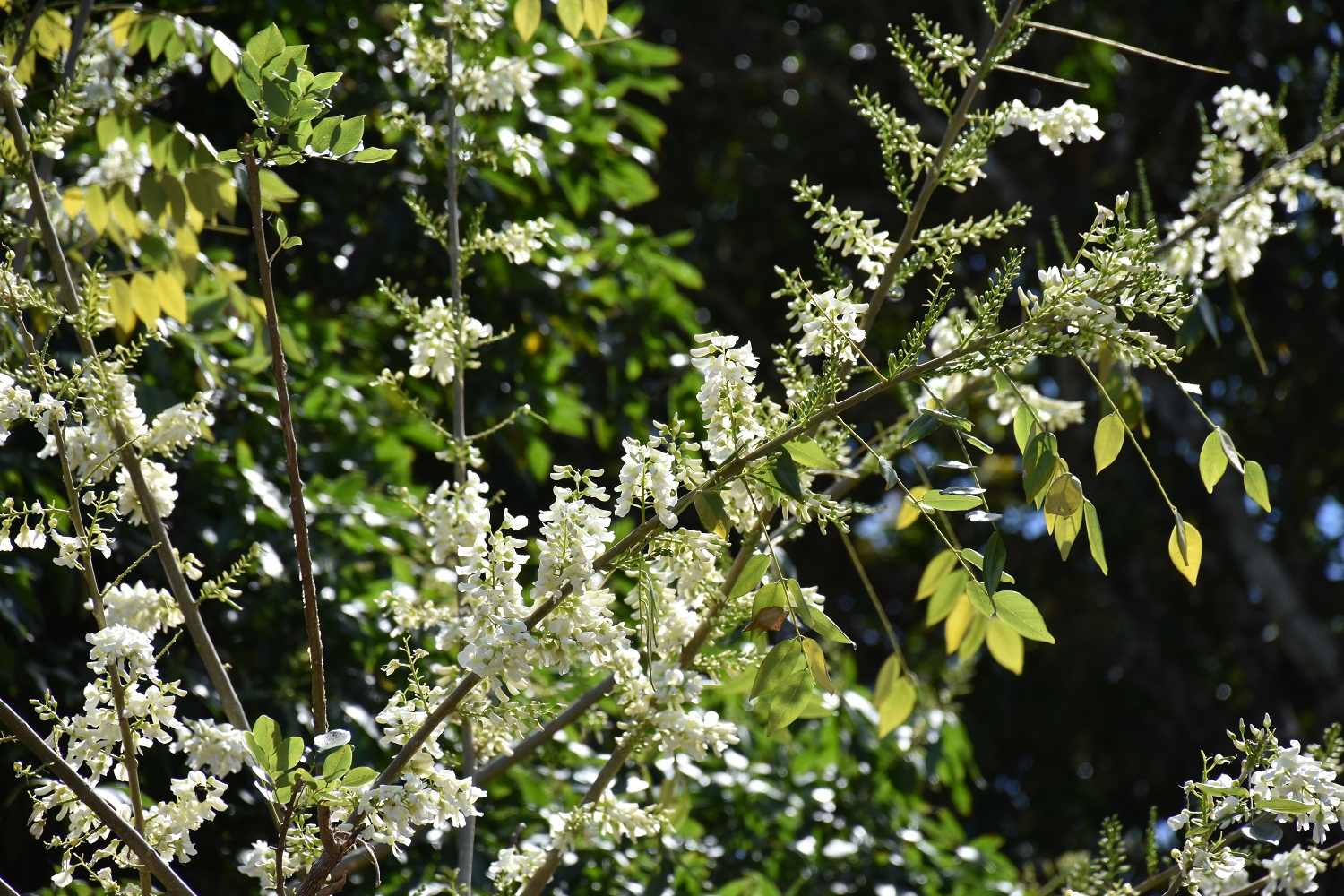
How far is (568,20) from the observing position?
1515mm

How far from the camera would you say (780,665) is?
1.10 m

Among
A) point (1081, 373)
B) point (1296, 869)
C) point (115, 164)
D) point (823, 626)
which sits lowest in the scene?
point (1296, 869)

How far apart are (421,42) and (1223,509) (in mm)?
4327

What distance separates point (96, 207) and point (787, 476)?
1.30 m

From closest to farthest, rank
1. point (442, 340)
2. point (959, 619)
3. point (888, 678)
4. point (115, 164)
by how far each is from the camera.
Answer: point (442, 340) < point (959, 619) < point (888, 678) < point (115, 164)

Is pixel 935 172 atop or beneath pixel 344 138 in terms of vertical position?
atop

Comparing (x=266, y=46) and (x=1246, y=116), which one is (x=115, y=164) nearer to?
(x=266, y=46)

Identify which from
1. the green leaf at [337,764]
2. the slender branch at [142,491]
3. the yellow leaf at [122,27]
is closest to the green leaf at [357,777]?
the green leaf at [337,764]

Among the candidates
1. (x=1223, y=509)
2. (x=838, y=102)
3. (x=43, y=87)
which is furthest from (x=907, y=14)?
(x=43, y=87)

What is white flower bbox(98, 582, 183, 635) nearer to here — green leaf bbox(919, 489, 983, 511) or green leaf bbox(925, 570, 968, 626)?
green leaf bbox(919, 489, 983, 511)

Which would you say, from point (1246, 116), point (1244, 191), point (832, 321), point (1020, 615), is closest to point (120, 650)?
point (832, 321)

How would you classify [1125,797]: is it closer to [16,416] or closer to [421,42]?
[421,42]

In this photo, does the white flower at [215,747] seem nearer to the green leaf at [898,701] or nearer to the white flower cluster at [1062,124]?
the green leaf at [898,701]

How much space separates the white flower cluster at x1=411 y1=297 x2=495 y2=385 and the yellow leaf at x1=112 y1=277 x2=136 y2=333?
550mm
